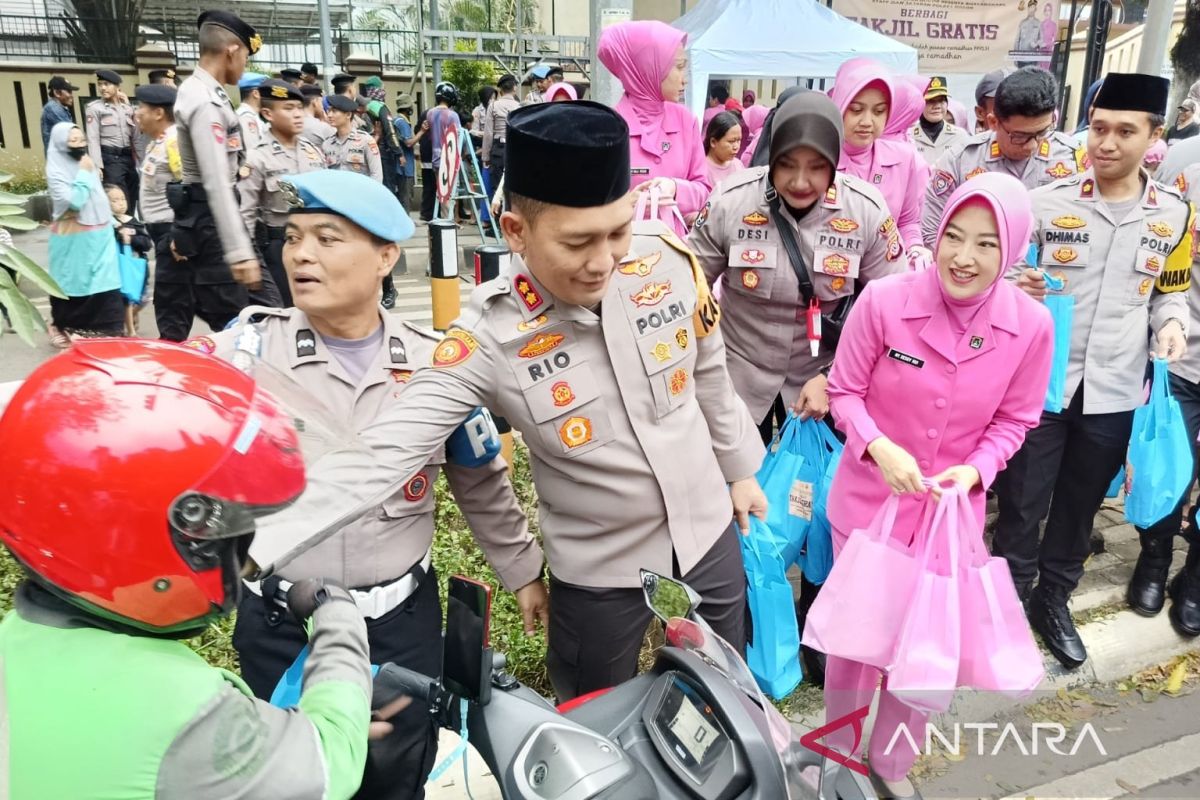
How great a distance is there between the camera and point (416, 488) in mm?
2057

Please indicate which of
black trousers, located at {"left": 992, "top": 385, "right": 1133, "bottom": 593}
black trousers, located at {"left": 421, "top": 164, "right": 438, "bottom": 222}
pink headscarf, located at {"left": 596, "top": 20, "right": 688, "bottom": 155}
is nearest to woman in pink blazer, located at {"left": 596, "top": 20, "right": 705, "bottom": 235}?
pink headscarf, located at {"left": 596, "top": 20, "right": 688, "bottom": 155}

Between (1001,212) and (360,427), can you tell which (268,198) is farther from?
(1001,212)

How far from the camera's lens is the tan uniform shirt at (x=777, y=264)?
3.24m

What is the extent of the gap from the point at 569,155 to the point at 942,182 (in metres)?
3.61

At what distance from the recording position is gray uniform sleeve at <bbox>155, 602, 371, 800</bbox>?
3.63 feet

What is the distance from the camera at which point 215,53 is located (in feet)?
14.4

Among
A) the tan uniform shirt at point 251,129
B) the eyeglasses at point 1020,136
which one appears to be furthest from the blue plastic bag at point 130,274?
the eyeglasses at point 1020,136

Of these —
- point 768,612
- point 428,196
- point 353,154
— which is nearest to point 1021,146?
point 768,612

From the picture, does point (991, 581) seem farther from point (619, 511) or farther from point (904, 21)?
point (904, 21)

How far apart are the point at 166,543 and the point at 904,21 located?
15009 mm

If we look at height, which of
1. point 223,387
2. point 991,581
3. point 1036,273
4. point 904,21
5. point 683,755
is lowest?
point 991,581

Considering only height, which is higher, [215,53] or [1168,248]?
[215,53]

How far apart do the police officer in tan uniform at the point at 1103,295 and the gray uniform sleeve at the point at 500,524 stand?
214 centimetres

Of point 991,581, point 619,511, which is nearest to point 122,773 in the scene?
point 619,511
